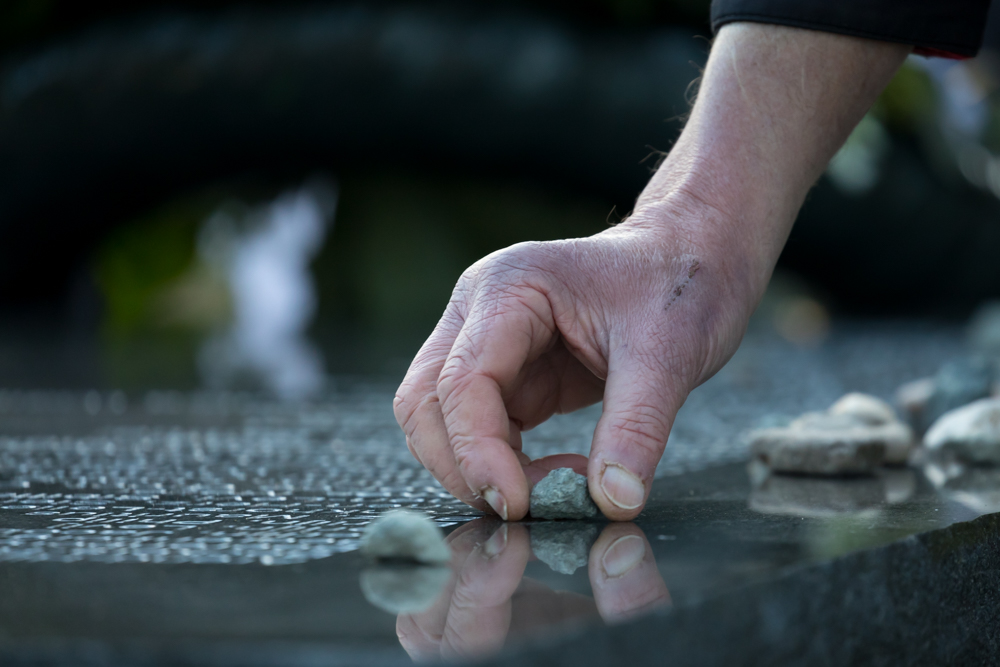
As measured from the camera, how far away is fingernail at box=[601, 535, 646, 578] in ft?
2.08

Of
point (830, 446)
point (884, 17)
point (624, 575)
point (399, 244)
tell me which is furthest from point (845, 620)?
point (399, 244)

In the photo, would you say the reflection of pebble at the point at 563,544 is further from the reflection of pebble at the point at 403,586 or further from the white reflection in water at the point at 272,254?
the white reflection in water at the point at 272,254

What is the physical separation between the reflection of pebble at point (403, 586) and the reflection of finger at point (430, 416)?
157 mm

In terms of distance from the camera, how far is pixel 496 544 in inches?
28.8

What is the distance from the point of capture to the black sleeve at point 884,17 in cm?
90

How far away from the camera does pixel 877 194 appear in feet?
12.8

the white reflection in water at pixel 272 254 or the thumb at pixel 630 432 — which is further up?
the white reflection in water at pixel 272 254

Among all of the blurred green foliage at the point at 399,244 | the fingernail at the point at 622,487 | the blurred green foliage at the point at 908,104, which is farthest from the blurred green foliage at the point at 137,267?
the fingernail at the point at 622,487

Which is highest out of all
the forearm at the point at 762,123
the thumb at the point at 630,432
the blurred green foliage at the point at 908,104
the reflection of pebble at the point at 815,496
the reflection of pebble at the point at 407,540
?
the blurred green foliage at the point at 908,104

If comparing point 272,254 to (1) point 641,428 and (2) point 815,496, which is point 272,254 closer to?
(2) point 815,496

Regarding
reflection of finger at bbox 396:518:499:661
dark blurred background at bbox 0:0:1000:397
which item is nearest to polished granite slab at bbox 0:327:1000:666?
reflection of finger at bbox 396:518:499:661

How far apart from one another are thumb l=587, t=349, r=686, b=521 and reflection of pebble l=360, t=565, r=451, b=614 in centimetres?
18

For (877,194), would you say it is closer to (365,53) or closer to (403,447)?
(365,53)

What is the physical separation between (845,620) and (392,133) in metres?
3.49
